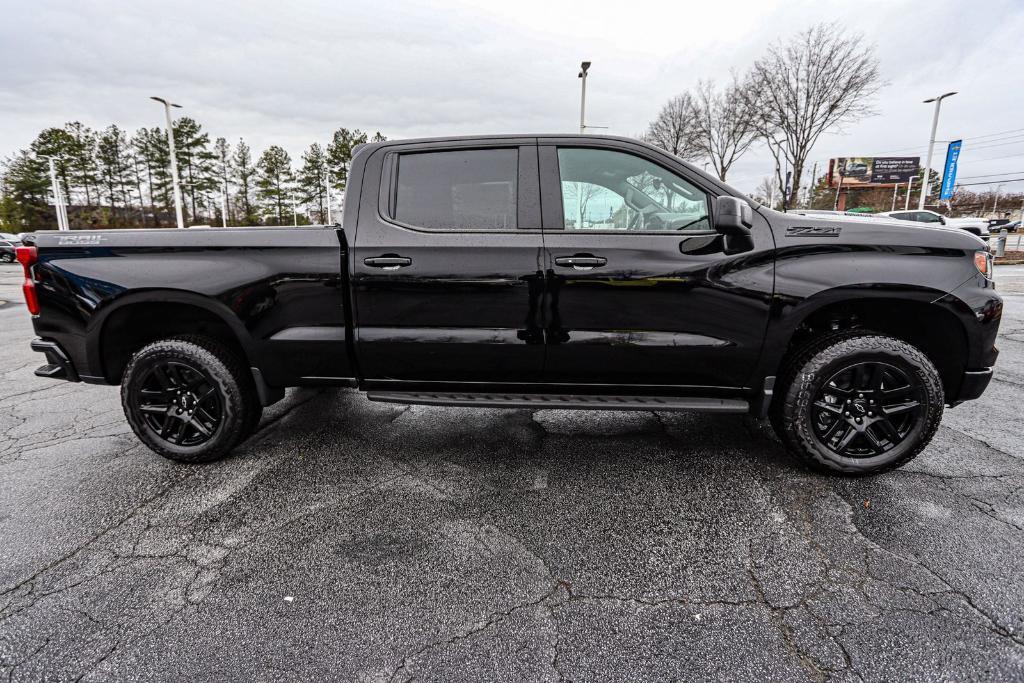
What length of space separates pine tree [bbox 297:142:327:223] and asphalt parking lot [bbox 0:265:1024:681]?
55730mm

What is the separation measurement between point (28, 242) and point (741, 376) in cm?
427

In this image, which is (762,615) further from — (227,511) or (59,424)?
(59,424)

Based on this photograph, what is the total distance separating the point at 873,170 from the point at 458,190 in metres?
72.4

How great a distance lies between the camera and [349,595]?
2.01m

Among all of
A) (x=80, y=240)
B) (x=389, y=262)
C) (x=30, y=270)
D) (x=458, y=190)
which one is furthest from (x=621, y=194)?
(x=30, y=270)

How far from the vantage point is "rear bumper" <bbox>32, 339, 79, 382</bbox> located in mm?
3090

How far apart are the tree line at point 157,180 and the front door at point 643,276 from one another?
4096cm

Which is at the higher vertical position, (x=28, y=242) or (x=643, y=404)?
(x=28, y=242)

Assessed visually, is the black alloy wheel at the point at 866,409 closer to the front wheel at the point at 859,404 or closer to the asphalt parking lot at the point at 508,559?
the front wheel at the point at 859,404

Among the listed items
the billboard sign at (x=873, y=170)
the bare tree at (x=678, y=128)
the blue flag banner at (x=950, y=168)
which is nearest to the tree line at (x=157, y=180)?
the bare tree at (x=678, y=128)

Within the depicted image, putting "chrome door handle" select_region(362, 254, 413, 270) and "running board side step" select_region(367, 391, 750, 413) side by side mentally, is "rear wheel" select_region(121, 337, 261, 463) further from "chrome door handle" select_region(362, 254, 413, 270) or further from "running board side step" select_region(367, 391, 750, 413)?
"chrome door handle" select_region(362, 254, 413, 270)

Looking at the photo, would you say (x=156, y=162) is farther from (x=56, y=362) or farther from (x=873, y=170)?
(x=873, y=170)

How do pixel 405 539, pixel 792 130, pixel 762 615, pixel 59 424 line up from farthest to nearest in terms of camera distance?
1. pixel 792 130
2. pixel 59 424
3. pixel 405 539
4. pixel 762 615

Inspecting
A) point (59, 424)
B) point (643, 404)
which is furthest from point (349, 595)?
point (59, 424)
